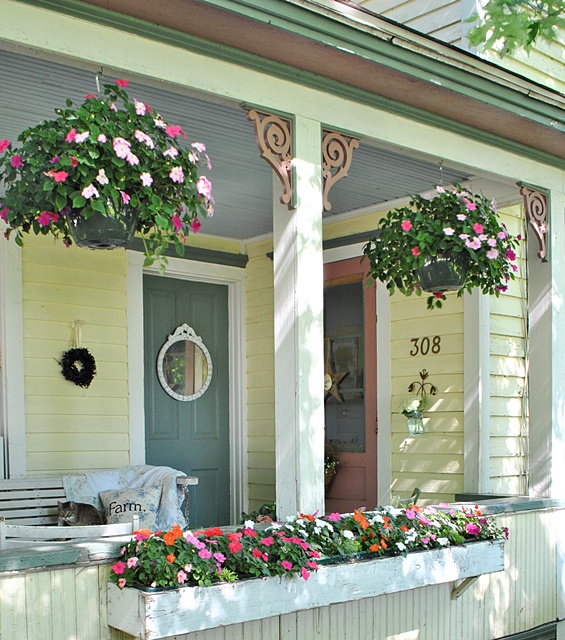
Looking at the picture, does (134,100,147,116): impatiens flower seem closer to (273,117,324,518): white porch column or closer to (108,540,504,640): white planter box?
(273,117,324,518): white porch column

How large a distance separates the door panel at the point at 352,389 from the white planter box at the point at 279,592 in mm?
1986

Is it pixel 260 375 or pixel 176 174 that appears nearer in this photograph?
pixel 176 174

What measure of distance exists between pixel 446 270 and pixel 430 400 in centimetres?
168

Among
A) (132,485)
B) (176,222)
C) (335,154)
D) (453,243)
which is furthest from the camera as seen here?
(132,485)

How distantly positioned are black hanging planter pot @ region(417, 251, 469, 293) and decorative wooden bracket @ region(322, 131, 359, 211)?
75 centimetres

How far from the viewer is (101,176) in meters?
2.99

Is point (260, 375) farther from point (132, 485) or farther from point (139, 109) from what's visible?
point (139, 109)

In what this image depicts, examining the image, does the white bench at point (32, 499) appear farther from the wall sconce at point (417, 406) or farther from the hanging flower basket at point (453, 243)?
the hanging flower basket at point (453, 243)

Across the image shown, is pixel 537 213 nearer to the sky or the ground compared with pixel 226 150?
nearer to the ground

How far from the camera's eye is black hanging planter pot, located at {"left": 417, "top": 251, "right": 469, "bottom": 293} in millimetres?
4379

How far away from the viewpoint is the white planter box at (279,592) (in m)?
2.99

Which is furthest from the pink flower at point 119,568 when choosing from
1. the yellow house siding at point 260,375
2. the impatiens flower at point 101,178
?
the yellow house siding at point 260,375

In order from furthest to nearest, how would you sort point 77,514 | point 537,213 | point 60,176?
point 77,514, point 537,213, point 60,176

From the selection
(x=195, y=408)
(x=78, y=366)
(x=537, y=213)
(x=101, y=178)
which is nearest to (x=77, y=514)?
(x=78, y=366)
